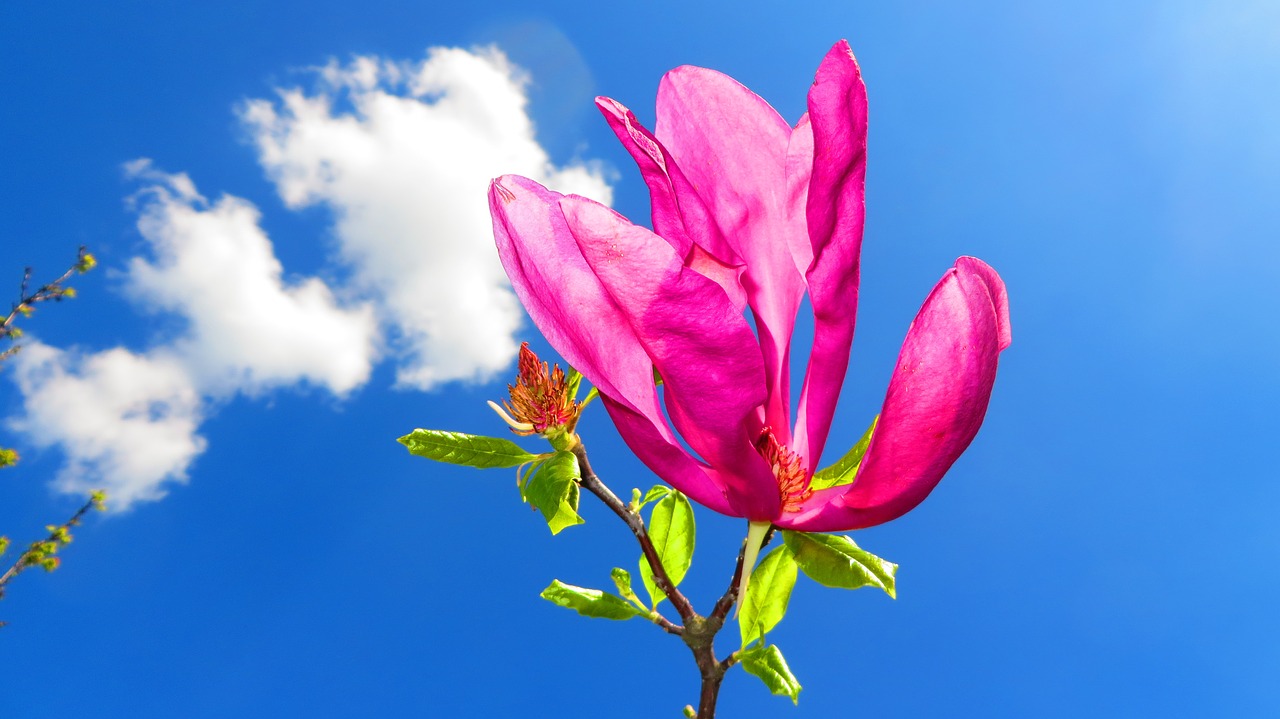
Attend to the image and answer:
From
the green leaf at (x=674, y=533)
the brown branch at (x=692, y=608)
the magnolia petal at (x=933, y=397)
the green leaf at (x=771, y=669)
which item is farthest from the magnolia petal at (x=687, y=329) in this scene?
the green leaf at (x=674, y=533)

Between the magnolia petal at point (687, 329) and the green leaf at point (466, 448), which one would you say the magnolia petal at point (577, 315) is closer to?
the magnolia petal at point (687, 329)

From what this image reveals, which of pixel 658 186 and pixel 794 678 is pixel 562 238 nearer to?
pixel 658 186

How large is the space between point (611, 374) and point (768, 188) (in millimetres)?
353

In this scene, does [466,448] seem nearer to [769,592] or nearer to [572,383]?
[572,383]

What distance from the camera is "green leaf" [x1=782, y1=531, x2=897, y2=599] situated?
962mm

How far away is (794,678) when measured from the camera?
3.74 ft

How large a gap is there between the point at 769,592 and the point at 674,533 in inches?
7.7

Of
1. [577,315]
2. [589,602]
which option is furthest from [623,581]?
[577,315]

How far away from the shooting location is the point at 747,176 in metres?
1.06

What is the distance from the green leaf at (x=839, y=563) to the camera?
96 cm

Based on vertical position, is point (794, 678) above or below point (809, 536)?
below

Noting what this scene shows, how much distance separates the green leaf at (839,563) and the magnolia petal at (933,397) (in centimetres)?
10

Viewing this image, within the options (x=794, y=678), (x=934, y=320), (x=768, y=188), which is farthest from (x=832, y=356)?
(x=794, y=678)

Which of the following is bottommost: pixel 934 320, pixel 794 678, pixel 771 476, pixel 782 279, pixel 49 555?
pixel 794 678
